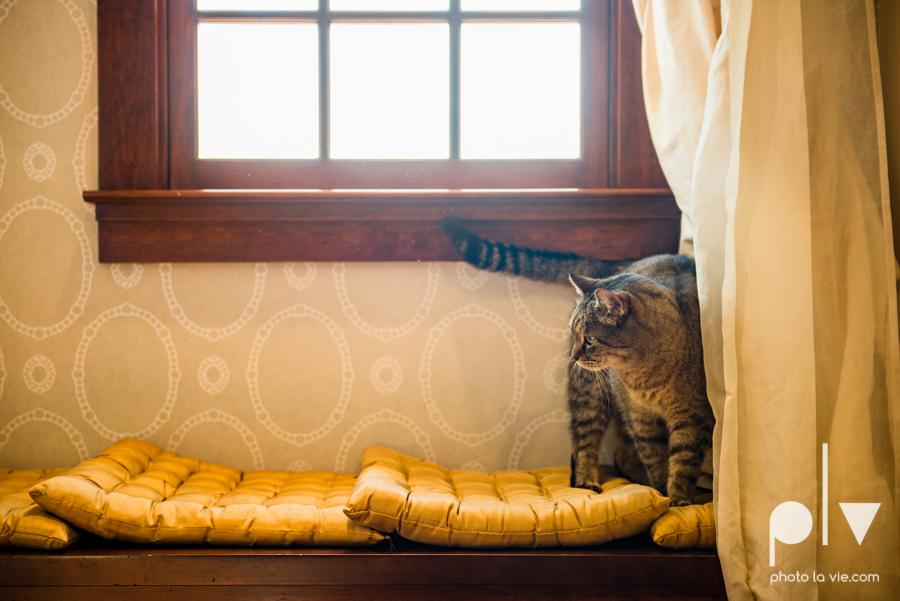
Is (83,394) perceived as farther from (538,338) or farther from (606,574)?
(606,574)

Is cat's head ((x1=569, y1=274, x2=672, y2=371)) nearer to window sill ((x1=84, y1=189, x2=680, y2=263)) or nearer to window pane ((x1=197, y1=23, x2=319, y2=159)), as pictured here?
window sill ((x1=84, y1=189, x2=680, y2=263))

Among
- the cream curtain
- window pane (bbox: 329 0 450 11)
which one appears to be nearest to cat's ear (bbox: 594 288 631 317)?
the cream curtain

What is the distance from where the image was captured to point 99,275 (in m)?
1.48

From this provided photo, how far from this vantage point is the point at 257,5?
1.53m

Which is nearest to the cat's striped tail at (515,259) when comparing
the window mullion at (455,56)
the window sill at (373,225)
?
the window sill at (373,225)

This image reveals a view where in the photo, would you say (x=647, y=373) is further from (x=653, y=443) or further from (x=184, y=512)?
(x=184, y=512)

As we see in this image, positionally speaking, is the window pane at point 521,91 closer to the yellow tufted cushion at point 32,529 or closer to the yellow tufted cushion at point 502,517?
the yellow tufted cushion at point 502,517

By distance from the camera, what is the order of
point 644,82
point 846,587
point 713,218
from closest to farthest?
point 846,587, point 713,218, point 644,82

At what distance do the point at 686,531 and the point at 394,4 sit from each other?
1.63m

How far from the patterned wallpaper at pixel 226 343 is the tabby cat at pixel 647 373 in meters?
0.21

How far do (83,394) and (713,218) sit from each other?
5.84 ft

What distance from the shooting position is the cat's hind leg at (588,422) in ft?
4.17

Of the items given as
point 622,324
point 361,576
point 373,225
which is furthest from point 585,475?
point 373,225

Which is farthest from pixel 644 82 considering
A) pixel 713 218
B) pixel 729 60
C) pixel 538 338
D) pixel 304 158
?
pixel 304 158
